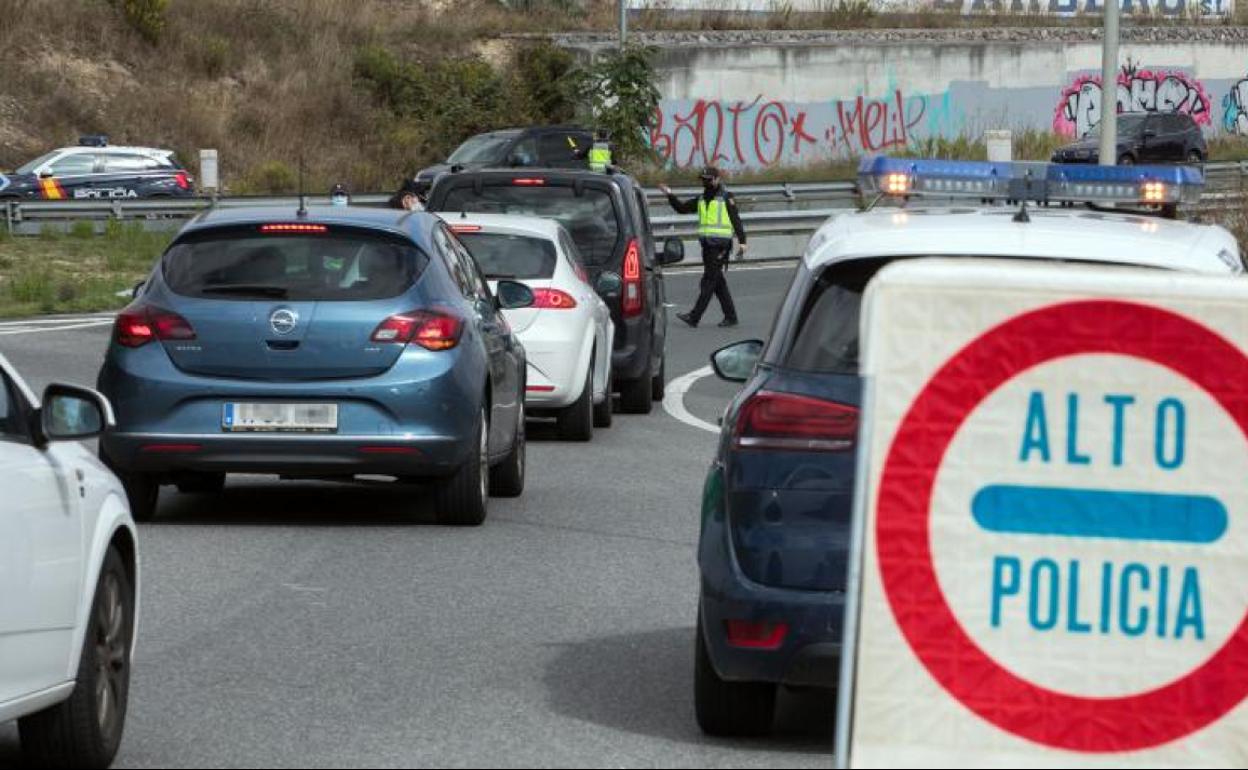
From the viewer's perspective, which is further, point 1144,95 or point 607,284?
point 1144,95

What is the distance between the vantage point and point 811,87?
193 feet

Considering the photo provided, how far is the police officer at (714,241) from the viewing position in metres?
29.3

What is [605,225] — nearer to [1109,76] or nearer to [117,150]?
[1109,76]

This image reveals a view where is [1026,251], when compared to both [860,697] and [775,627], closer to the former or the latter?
[775,627]

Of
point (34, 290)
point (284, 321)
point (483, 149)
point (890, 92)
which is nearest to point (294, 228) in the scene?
point (284, 321)

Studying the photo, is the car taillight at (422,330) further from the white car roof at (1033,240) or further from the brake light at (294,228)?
the white car roof at (1033,240)

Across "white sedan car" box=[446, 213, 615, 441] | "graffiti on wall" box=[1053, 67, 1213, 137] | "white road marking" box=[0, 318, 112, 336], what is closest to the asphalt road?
"white sedan car" box=[446, 213, 615, 441]

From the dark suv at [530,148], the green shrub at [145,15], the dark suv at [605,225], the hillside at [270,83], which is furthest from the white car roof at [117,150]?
the dark suv at [605,225]

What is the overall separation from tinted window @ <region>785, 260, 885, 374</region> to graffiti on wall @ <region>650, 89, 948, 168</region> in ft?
151

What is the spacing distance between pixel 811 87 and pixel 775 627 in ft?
170

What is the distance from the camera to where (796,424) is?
741 cm

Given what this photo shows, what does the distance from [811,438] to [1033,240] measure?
2.58 ft

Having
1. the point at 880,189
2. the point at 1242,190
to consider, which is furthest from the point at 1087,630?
the point at 1242,190

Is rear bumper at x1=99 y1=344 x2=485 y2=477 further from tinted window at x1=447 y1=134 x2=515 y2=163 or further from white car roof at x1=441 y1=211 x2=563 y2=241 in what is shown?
tinted window at x1=447 y1=134 x2=515 y2=163
